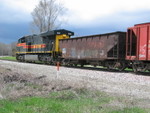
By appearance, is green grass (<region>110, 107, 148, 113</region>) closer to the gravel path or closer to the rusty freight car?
the gravel path

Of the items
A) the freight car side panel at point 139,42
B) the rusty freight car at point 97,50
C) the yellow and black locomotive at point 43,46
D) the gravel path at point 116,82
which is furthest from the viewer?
the yellow and black locomotive at point 43,46

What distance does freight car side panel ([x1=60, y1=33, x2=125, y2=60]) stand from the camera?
1709 cm

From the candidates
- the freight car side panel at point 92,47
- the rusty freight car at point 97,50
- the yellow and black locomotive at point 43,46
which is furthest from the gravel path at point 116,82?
the yellow and black locomotive at point 43,46

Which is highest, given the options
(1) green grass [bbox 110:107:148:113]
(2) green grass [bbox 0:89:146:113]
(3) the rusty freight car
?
(3) the rusty freight car

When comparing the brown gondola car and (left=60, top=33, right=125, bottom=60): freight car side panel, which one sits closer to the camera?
the brown gondola car

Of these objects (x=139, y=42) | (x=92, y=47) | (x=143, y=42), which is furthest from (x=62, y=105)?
(x=92, y=47)

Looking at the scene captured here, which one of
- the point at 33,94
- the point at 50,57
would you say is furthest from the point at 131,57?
the point at 50,57

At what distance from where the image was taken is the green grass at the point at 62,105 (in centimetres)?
552

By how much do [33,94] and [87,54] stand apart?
13.0 meters

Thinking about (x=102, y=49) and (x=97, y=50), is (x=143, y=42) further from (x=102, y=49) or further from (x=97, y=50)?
(x=97, y=50)

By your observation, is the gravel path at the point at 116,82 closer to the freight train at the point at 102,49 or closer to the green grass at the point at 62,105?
the green grass at the point at 62,105

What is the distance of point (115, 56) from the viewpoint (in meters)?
16.9

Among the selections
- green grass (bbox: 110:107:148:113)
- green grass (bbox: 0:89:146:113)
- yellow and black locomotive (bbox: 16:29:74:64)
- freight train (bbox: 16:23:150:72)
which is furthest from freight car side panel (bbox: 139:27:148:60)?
yellow and black locomotive (bbox: 16:29:74:64)

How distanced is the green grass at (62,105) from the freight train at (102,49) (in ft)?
28.9
